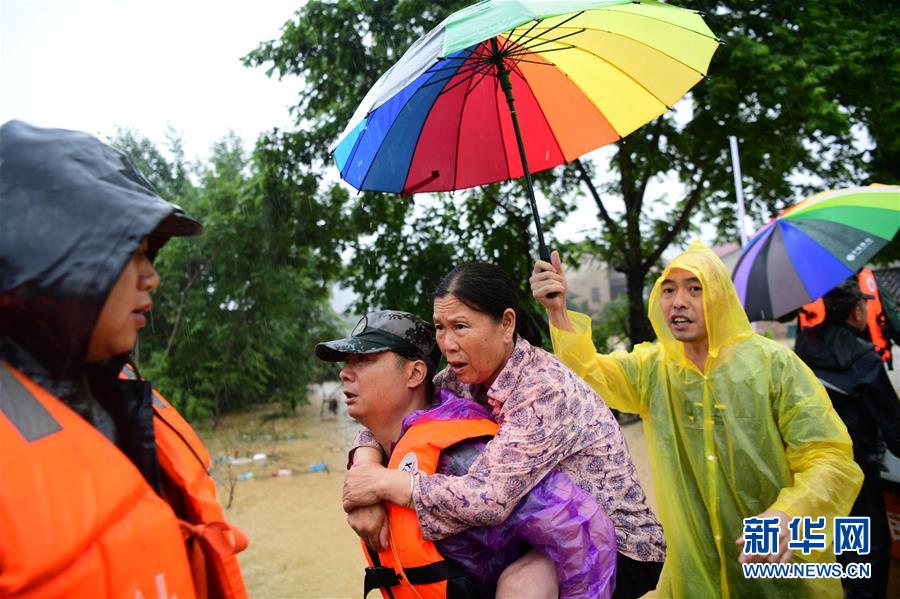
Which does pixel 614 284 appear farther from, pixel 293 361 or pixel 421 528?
pixel 421 528

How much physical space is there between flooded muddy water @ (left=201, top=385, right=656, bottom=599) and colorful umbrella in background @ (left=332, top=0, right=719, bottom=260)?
12.6ft

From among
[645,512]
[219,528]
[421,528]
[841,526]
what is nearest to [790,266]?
[841,526]

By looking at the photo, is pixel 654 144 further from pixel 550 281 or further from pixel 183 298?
pixel 183 298

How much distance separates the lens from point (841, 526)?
2.77 metres

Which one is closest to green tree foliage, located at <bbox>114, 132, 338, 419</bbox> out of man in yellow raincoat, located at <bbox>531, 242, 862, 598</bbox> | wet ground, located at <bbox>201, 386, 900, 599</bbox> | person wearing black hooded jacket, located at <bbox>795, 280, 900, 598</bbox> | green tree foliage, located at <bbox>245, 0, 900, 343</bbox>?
wet ground, located at <bbox>201, 386, 900, 599</bbox>

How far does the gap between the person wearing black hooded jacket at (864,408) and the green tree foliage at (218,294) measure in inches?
355

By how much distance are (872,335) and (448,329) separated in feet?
15.0

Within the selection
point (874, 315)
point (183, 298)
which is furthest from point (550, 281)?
point (183, 298)

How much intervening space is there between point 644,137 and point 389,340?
7.91 metres

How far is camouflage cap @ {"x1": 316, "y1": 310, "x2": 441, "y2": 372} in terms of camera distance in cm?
211

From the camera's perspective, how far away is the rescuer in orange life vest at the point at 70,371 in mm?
939

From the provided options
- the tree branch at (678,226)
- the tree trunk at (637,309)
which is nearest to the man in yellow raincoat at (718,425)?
the tree trunk at (637,309)

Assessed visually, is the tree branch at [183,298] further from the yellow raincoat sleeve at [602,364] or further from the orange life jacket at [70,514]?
the orange life jacket at [70,514]

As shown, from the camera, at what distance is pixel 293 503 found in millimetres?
8117
